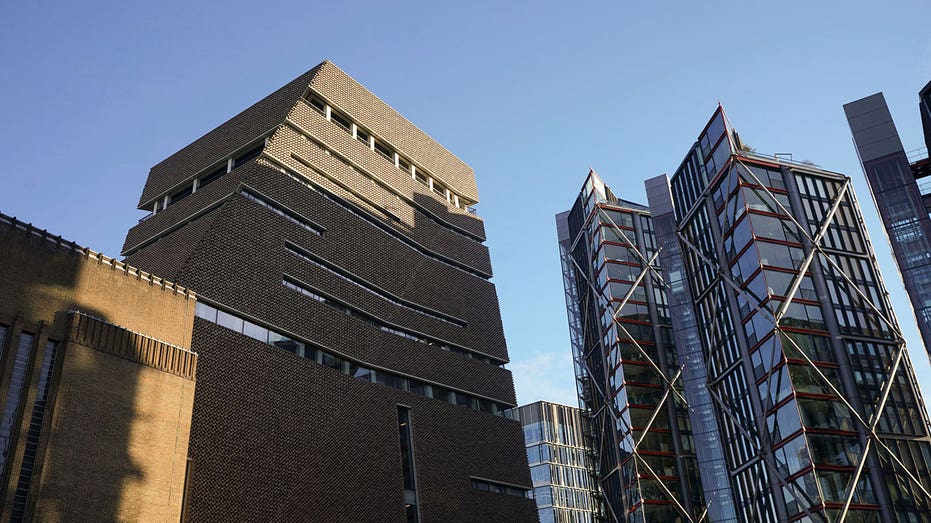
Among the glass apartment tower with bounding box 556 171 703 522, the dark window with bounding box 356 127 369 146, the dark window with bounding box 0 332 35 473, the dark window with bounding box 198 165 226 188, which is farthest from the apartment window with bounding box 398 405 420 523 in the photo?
the dark window with bounding box 0 332 35 473

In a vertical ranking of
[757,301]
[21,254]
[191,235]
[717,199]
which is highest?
[717,199]

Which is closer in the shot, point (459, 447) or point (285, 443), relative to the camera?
point (285, 443)

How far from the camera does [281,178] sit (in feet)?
180

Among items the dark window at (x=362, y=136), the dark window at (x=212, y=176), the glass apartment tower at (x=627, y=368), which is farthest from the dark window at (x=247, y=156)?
the glass apartment tower at (x=627, y=368)

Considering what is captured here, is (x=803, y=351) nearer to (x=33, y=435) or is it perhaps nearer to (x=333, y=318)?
(x=333, y=318)

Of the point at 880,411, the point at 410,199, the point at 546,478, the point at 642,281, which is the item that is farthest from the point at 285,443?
the point at 546,478

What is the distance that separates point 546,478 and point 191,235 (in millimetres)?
75771

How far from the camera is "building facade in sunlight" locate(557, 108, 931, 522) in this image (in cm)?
4709

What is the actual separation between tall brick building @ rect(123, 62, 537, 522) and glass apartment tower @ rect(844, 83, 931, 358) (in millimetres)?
32950

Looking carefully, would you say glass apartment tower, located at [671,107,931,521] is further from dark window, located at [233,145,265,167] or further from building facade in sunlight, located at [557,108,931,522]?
dark window, located at [233,145,265,167]

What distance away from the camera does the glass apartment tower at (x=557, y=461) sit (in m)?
112

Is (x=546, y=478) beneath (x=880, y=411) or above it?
above

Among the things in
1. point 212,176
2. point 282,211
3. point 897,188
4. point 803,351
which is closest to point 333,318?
point 282,211

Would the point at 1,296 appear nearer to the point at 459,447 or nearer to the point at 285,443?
the point at 285,443
